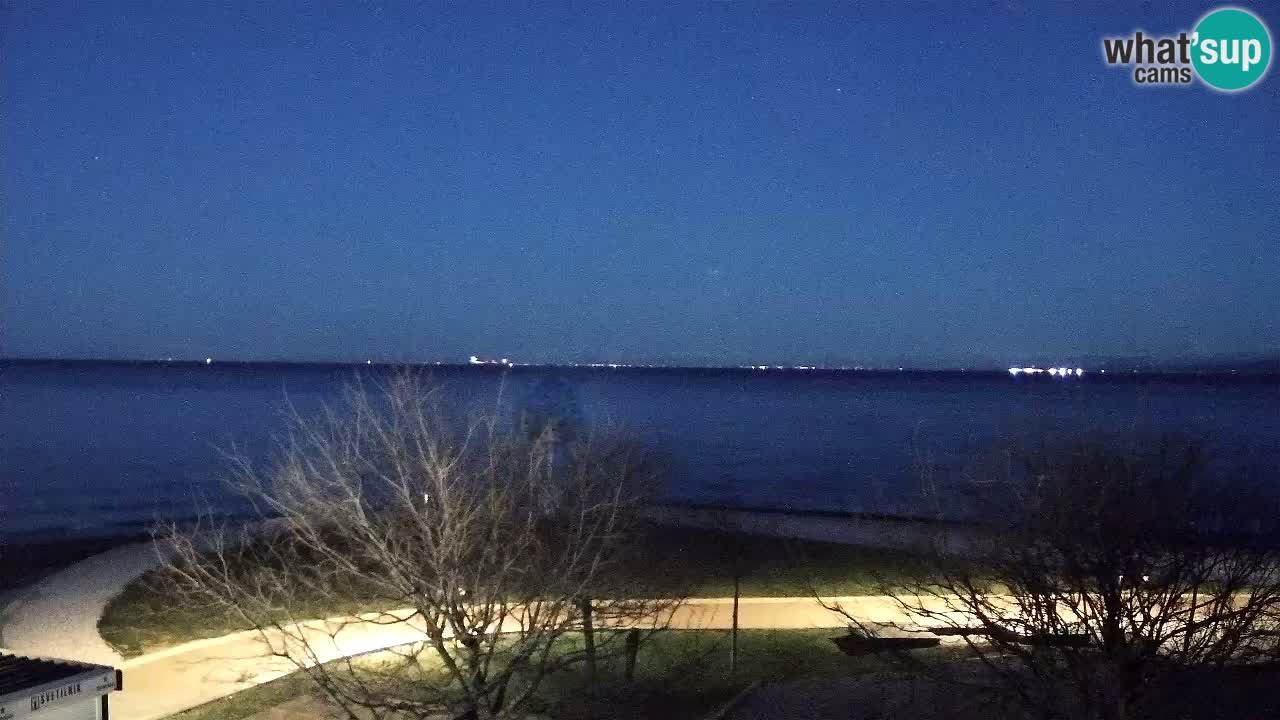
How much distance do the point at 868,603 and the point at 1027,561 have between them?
9.39 m

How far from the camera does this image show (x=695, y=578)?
2030 cm

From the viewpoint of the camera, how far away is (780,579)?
68.2ft

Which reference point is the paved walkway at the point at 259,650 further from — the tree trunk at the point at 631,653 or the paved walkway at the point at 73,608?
the tree trunk at the point at 631,653

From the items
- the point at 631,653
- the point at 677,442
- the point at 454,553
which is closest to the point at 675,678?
the point at 631,653

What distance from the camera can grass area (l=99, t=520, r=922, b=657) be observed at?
52.0 ft

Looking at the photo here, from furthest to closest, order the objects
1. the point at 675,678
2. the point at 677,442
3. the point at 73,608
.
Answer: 1. the point at 677,442
2. the point at 73,608
3. the point at 675,678

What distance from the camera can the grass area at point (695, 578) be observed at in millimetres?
15850

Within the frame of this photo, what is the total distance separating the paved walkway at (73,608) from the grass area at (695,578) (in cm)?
27

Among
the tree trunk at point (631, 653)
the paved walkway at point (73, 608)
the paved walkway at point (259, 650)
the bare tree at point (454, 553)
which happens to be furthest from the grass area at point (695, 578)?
the bare tree at point (454, 553)

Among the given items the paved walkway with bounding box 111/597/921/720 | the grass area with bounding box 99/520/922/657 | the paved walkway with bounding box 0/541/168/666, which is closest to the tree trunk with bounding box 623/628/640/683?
the grass area with bounding box 99/520/922/657

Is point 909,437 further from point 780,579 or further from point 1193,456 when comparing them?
point 1193,456

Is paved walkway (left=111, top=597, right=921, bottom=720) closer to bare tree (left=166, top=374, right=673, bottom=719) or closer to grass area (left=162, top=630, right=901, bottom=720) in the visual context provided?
grass area (left=162, top=630, right=901, bottom=720)

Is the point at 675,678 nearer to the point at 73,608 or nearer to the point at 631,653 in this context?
the point at 631,653

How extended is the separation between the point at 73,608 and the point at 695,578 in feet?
32.8
